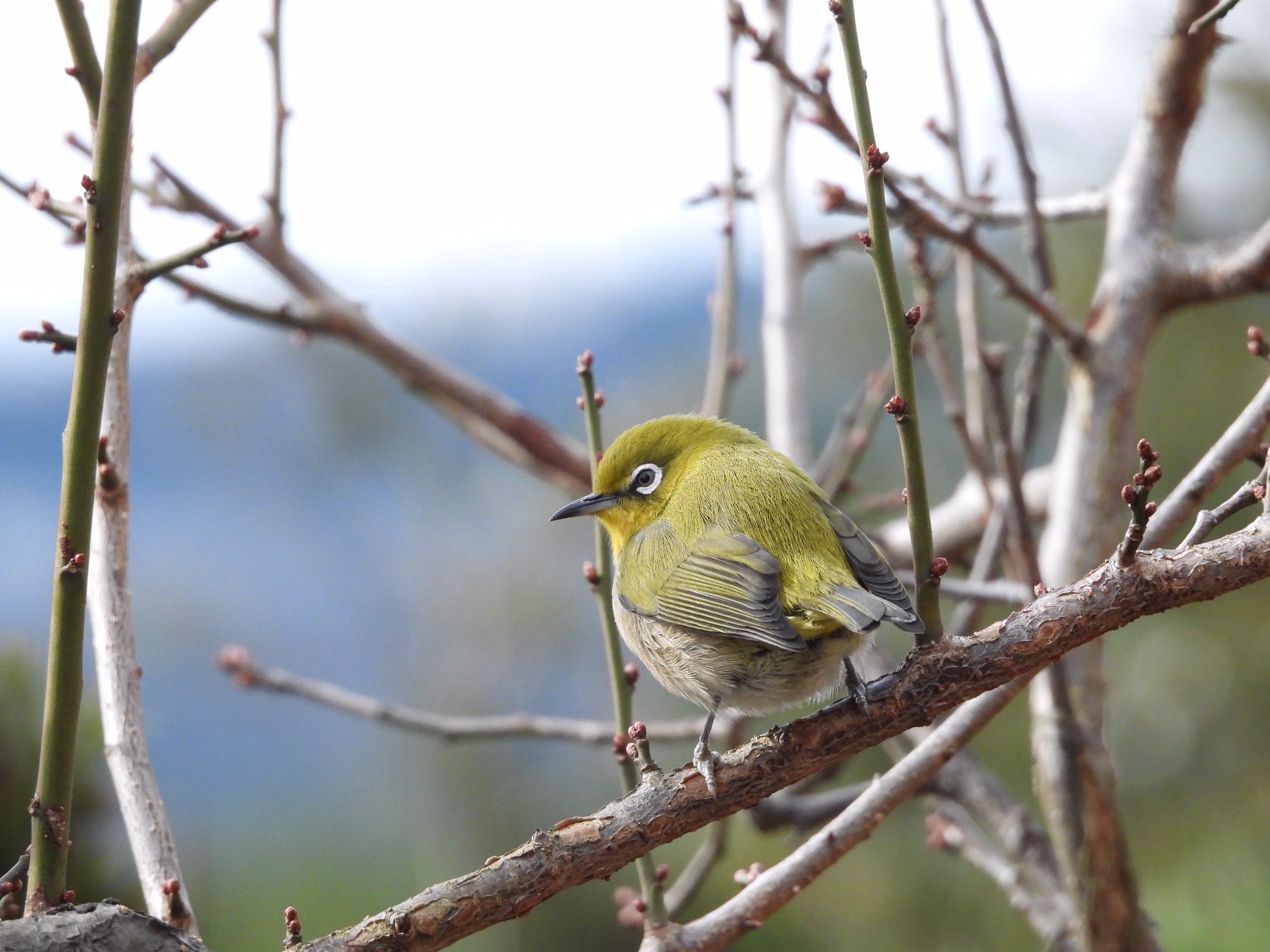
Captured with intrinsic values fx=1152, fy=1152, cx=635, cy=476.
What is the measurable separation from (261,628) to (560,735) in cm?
616

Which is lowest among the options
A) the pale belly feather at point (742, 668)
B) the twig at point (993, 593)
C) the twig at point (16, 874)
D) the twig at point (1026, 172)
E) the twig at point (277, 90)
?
the twig at point (16, 874)

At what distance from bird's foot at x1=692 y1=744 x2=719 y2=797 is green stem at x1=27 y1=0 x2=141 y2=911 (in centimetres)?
91

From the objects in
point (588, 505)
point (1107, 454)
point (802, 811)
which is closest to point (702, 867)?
point (802, 811)

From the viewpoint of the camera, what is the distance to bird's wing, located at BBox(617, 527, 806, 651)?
2.12m

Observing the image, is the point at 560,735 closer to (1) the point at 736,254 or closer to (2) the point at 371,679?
(1) the point at 736,254

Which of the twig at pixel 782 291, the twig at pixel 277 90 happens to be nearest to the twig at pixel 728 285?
the twig at pixel 782 291

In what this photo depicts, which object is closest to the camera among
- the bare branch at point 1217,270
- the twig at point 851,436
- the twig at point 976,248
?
the twig at point 976,248

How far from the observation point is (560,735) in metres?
3.46

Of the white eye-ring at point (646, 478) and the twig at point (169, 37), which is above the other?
the twig at point (169, 37)

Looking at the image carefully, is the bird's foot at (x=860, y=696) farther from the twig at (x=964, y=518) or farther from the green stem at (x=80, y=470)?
the twig at (x=964, y=518)

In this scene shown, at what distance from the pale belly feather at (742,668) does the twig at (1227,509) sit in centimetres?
58

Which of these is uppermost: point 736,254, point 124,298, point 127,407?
point 736,254

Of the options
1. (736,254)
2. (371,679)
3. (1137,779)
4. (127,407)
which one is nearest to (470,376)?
(736,254)

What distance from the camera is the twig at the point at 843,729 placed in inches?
63.7
